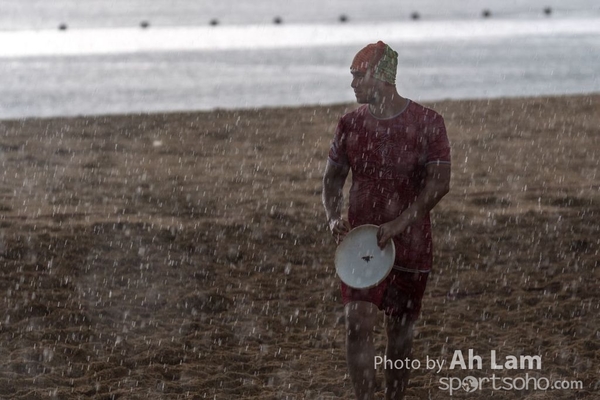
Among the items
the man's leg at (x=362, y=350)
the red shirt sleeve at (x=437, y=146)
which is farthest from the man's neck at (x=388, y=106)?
the man's leg at (x=362, y=350)

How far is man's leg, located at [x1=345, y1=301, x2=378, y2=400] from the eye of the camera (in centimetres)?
485

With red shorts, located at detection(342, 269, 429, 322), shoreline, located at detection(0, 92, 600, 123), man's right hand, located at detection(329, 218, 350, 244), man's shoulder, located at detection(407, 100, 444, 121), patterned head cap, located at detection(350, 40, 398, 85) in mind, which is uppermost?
shoreline, located at detection(0, 92, 600, 123)

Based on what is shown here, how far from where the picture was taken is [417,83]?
15.5 m

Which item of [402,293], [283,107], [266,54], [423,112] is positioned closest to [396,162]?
[423,112]

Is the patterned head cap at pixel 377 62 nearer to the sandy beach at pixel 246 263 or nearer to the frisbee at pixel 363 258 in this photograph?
the frisbee at pixel 363 258

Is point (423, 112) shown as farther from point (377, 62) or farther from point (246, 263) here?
point (246, 263)

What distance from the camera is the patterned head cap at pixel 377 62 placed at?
5.03 metres

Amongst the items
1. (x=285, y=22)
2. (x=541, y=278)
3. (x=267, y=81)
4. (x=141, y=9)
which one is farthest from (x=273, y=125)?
(x=141, y=9)

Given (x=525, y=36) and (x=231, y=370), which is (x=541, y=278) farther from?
(x=525, y=36)

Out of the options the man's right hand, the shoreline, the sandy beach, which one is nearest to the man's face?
the man's right hand

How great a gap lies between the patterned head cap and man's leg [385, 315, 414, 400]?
1188mm

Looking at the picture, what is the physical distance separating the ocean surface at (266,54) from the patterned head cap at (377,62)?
345 inches

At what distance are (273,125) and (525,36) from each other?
36.8ft

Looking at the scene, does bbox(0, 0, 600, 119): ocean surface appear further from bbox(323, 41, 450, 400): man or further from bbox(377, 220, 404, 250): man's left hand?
bbox(377, 220, 404, 250): man's left hand
